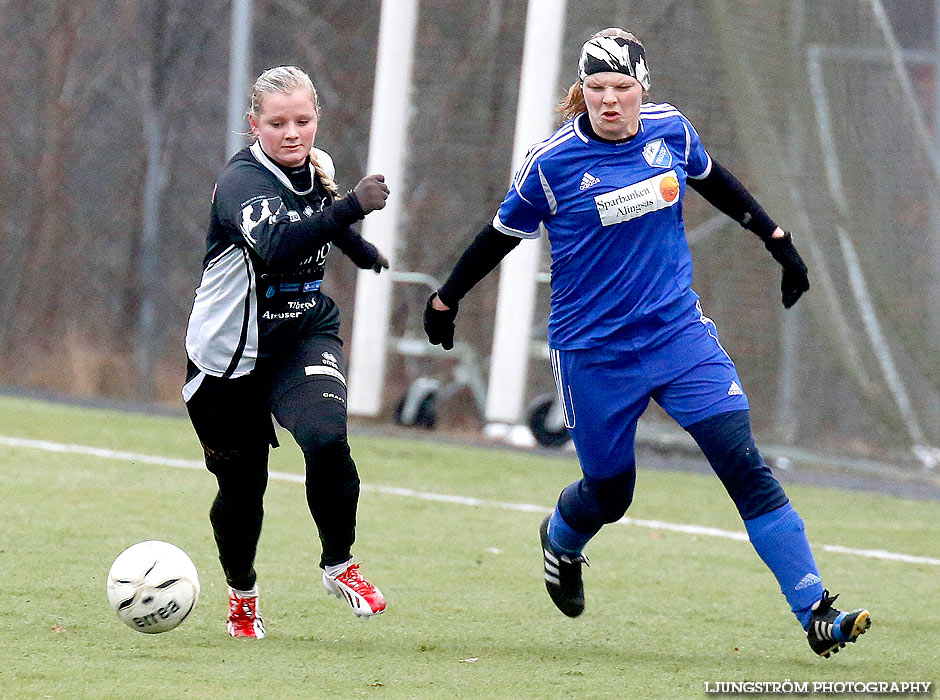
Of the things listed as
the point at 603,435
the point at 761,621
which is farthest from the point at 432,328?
the point at 761,621

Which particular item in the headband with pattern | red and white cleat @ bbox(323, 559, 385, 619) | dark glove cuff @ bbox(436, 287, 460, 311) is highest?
the headband with pattern

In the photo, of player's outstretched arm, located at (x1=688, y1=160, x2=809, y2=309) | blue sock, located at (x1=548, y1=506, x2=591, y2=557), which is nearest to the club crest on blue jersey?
player's outstretched arm, located at (x1=688, y1=160, x2=809, y2=309)

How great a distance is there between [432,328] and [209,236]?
32.7 inches

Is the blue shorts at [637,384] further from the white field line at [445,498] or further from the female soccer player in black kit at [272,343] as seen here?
the white field line at [445,498]

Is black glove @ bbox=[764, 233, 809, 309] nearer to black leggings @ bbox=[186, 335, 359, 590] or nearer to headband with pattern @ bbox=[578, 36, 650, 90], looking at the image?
headband with pattern @ bbox=[578, 36, 650, 90]

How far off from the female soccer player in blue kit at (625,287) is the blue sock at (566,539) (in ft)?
0.83

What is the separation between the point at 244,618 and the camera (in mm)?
5039

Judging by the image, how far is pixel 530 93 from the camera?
1135 centimetres

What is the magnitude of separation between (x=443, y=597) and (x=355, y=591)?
3.41ft

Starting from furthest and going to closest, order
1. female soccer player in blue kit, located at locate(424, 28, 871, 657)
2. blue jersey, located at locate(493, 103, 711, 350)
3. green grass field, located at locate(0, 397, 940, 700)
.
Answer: blue jersey, located at locate(493, 103, 711, 350) → female soccer player in blue kit, located at locate(424, 28, 871, 657) → green grass field, located at locate(0, 397, 940, 700)

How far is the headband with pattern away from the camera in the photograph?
480 cm

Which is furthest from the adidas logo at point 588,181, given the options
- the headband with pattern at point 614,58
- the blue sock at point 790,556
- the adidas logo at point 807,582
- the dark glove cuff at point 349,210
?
the adidas logo at point 807,582

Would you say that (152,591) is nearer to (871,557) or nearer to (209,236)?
(209,236)

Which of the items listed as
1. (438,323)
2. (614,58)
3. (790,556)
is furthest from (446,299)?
(790,556)
